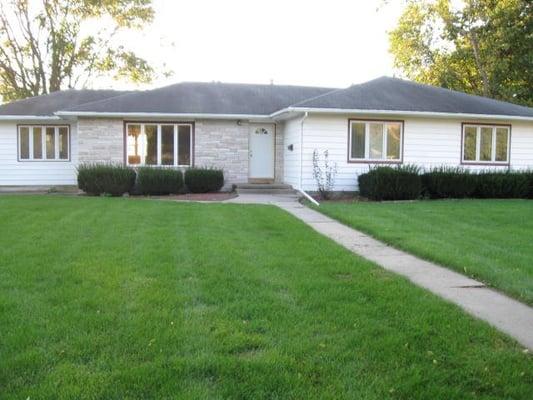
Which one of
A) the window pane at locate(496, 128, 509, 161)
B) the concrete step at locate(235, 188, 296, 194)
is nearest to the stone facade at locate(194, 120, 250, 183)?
the concrete step at locate(235, 188, 296, 194)

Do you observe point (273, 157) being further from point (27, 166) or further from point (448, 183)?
point (27, 166)

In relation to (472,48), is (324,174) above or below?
below

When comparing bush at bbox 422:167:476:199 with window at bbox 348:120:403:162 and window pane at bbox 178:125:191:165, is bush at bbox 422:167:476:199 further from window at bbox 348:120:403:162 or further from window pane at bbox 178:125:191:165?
window pane at bbox 178:125:191:165

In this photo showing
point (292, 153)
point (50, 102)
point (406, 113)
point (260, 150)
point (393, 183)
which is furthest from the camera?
point (50, 102)

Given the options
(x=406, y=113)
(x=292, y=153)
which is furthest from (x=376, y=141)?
(x=292, y=153)

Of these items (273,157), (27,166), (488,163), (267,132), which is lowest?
(27,166)

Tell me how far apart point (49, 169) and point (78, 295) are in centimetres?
1798

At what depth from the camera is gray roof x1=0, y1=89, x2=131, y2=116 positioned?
875 inches

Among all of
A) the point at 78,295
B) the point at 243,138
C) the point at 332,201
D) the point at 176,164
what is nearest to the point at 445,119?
the point at 332,201

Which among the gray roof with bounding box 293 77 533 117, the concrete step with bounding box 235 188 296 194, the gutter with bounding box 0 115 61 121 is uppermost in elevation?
the gray roof with bounding box 293 77 533 117

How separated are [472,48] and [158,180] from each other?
894 inches

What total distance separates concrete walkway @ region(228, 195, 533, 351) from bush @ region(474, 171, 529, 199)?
8888 mm

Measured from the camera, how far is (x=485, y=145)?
19.8 metres

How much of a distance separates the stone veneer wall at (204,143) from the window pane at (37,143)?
290 centimetres
